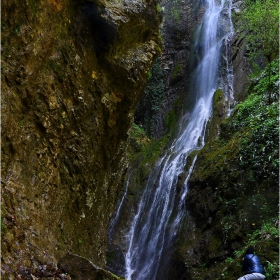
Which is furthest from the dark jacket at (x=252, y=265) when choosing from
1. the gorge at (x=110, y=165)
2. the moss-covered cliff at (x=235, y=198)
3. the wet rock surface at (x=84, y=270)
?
the wet rock surface at (x=84, y=270)

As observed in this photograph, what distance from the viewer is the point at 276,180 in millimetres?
8812

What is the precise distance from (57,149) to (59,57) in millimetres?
1920

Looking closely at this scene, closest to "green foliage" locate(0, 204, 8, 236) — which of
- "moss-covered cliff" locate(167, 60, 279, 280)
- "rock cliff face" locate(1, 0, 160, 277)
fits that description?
"rock cliff face" locate(1, 0, 160, 277)

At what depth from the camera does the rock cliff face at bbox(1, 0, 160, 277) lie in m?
4.63

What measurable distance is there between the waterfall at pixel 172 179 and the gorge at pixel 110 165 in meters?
0.08

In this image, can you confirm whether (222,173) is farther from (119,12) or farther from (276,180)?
(119,12)

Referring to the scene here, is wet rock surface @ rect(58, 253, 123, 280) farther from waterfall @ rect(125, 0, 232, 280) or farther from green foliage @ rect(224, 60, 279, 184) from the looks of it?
waterfall @ rect(125, 0, 232, 280)

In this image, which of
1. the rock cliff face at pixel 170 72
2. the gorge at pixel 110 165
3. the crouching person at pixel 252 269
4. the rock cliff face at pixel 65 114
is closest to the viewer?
the rock cliff face at pixel 65 114

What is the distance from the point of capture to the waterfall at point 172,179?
41.8 feet

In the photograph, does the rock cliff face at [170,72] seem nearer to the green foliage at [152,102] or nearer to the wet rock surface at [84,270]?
the green foliage at [152,102]

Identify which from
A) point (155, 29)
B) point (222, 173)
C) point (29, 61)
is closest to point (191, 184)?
point (222, 173)

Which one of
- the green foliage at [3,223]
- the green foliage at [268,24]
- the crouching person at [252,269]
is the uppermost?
the green foliage at [268,24]

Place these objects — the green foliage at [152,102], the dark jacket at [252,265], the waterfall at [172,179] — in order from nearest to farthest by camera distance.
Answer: the dark jacket at [252,265], the waterfall at [172,179], the green foliage at [152,102]

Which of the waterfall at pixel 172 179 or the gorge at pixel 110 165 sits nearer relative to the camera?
the gorge at pixel 110 165
